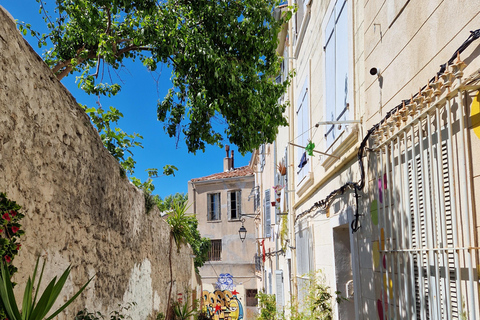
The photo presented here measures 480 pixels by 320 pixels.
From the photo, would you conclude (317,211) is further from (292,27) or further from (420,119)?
(292,27)

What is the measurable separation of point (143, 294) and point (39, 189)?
3.50 meters

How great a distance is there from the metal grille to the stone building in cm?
1949

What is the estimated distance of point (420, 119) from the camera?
123 inches

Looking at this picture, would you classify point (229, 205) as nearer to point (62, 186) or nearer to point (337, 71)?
point (337, 71)

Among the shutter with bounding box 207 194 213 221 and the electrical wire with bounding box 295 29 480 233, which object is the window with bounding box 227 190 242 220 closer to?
the shutter with bounding box 207 194 213 221

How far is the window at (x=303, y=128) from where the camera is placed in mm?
8250

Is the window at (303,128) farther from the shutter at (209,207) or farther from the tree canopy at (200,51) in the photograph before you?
the shutter at (209,207)

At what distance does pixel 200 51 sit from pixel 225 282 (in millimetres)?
18991

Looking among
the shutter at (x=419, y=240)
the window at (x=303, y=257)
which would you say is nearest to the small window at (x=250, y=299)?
the window at (x=303, y=257)

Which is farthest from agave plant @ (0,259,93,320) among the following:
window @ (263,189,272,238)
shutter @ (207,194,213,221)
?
shutter @ (207,194,213,221)

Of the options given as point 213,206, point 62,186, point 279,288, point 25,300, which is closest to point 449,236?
point 25,300

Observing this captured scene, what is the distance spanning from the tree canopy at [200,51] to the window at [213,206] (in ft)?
57.5

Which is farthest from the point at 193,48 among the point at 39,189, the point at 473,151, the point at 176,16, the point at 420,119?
the point at 473,151

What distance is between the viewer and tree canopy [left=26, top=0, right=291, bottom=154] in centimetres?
626
